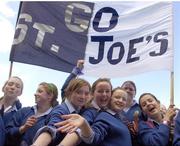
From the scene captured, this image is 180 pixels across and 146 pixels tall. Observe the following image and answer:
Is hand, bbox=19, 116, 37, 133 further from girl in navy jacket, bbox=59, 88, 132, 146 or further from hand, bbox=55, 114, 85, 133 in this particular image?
hand, bbox=55, 114, 85, 133

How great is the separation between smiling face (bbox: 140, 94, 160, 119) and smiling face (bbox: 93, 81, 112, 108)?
500 mm

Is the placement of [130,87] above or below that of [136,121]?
above

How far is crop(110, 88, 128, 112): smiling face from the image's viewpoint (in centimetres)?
400

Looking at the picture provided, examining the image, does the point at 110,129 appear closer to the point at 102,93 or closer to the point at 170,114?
the point at 102,93

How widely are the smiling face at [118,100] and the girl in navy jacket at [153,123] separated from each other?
344mm

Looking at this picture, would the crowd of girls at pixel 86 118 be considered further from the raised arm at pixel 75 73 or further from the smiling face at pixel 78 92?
the raised arm at pixel 75 73

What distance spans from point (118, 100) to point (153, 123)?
54 centimetres

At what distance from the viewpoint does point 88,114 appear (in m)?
3.89

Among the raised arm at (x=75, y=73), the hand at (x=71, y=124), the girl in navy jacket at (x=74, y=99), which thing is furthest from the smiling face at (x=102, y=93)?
the hand at (x=71, y=124)

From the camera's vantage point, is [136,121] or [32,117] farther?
[136,121]

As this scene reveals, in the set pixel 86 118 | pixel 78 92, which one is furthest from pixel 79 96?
pixel 86 118

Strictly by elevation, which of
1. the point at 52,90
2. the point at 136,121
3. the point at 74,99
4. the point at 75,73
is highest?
the point at 75,73

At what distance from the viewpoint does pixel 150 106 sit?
4.39 m

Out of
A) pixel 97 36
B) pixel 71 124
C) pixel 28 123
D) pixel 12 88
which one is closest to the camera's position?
pixel 71 124
